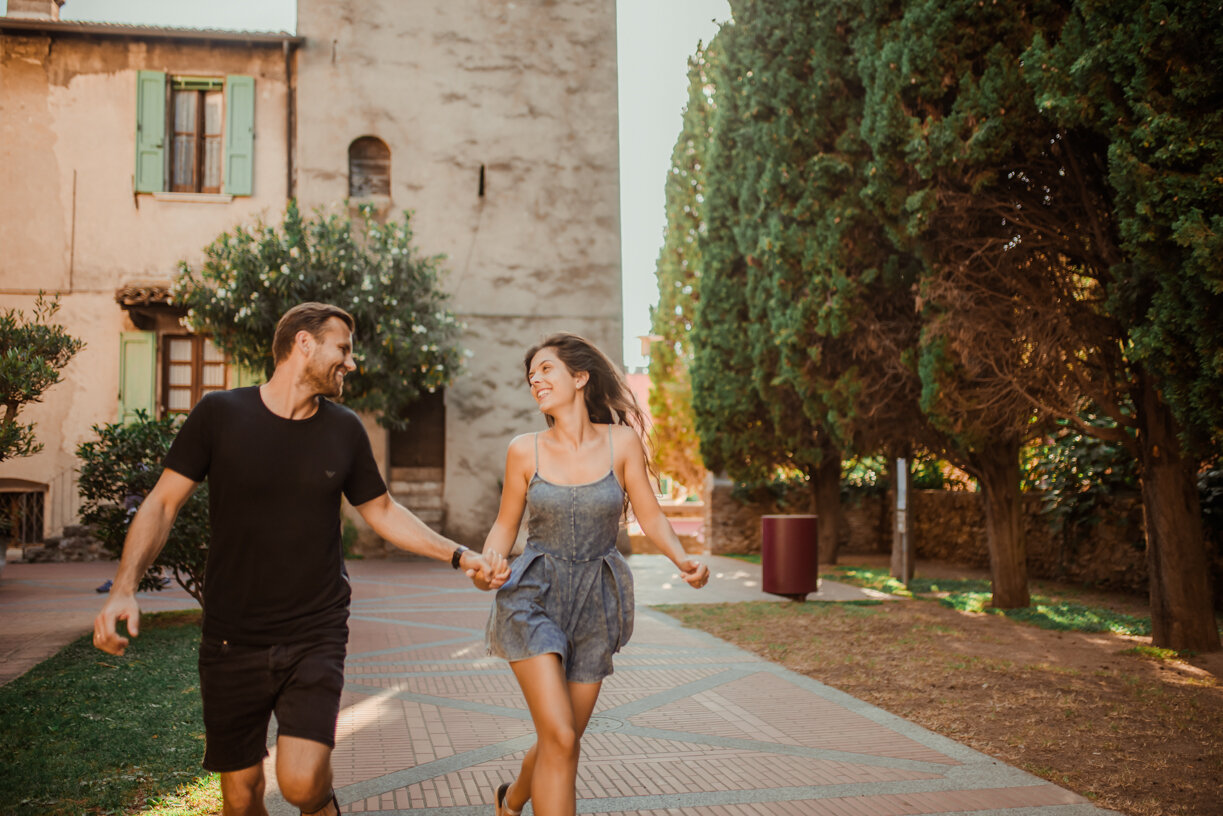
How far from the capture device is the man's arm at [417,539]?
352cm

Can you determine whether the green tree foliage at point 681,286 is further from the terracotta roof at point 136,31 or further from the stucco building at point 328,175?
the terracotta roof at point 136,31

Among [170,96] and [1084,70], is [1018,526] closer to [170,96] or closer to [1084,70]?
[1084,70]

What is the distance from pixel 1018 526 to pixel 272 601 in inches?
386

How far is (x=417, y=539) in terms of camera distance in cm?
356

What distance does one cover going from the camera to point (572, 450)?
394 centimetres

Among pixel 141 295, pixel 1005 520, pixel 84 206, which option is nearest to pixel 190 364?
pixel 141 295

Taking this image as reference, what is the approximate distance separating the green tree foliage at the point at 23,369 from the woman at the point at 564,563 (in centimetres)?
541

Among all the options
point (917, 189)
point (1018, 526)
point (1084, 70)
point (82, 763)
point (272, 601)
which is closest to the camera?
point (272, 601)

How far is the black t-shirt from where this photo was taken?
3.24 metres

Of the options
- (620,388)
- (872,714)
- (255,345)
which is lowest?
(872,714)

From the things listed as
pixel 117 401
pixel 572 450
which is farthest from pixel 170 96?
pixel 572 450

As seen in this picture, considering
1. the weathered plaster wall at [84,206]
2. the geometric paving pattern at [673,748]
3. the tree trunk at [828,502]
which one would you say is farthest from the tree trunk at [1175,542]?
the weathered plaster wall at [84,206]

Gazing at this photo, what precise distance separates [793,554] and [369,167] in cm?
1135

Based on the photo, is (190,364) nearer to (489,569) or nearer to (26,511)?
(26,511)
